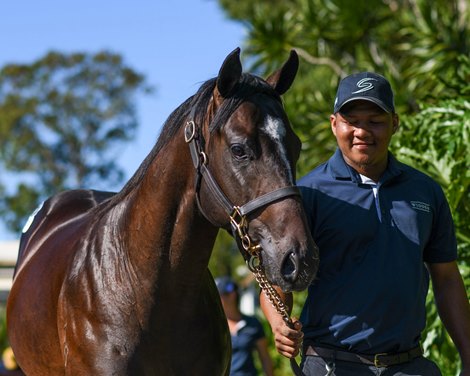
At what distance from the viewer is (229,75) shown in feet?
12.2

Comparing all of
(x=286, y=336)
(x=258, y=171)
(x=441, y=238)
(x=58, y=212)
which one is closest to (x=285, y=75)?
(x=258, y=171)

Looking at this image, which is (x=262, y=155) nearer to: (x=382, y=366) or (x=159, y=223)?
(x=159, y=223)

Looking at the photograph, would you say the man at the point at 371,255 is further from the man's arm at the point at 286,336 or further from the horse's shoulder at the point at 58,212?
the horse's shoulder at the point at 58,212

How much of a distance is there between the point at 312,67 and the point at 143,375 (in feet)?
54.9

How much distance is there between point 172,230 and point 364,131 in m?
0.92

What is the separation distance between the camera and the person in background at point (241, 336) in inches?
302

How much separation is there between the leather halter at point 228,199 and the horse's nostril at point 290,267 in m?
0.17

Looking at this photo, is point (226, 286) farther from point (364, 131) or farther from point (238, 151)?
point (238, 151)

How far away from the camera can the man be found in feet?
12.2

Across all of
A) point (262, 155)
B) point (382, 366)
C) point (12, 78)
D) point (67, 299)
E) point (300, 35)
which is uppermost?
point (12, 78)

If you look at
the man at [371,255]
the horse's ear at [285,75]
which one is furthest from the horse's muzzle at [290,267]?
the horse's ear at [285,75]

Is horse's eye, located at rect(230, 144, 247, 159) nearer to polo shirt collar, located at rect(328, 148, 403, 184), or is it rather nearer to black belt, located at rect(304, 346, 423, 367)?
polo shirt collar, located at rect(328, 148, 403, 184)

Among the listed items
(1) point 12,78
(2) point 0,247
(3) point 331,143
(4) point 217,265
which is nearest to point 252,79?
(3) point 331,143

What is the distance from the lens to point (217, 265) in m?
24.5
